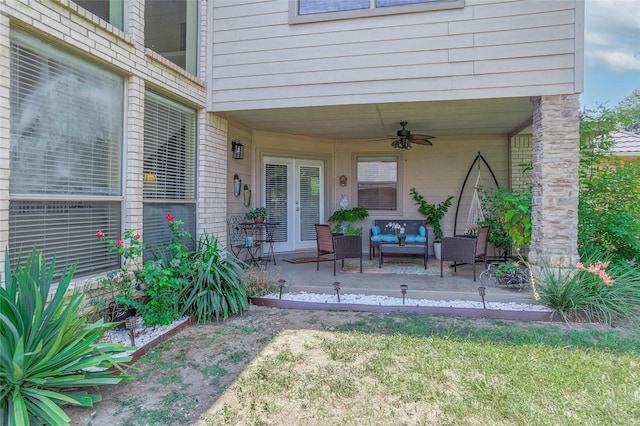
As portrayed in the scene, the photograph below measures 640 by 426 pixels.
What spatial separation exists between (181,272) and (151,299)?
1.39 ft

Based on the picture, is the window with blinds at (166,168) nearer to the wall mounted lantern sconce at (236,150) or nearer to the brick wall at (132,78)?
the brick wall at (132,78)

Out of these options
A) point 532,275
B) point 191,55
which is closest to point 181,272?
point 191,55

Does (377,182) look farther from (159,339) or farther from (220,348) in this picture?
(159,339)

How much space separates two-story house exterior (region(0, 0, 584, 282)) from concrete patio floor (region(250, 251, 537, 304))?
0.82 m

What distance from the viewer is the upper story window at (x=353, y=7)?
4434 millimetres

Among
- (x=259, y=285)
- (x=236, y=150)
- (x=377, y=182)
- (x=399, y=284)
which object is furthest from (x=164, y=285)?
(x=377, y=182)

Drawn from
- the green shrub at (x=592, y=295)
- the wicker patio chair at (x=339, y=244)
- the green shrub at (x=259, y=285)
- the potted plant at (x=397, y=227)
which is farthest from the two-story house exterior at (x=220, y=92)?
the potted plant at (x=397, y=227)

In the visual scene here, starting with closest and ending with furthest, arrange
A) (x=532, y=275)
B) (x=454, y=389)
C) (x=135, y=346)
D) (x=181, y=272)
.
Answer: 1. (x=454, y=389)
2. (x=135, y=346)
3. (x=181, y=272)
4. (x=532, y=275)

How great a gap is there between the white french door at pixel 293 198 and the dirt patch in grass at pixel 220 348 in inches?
131

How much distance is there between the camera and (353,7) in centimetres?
468

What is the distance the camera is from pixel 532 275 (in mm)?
4332

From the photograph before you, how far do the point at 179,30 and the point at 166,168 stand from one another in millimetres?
2272

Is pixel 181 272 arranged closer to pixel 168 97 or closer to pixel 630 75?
pixel 168 97

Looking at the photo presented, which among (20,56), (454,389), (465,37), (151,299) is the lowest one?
(454,389)
